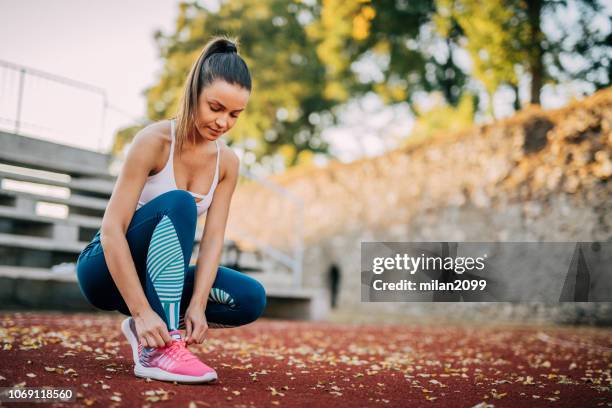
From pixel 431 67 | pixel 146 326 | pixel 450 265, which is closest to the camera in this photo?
pixel 146 326

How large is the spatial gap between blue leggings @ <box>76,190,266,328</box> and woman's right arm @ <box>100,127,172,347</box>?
65mm

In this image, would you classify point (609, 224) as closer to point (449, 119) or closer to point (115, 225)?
point (115, 225)

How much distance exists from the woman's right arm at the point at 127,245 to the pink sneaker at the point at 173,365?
0.04 m

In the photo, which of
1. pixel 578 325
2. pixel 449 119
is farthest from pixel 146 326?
pixel 449 119

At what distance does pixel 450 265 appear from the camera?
8602 mm

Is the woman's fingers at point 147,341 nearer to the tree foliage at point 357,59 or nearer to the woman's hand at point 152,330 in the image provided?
the woman's hand at point 152,330

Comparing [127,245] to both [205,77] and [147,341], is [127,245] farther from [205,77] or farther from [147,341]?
[205,77]

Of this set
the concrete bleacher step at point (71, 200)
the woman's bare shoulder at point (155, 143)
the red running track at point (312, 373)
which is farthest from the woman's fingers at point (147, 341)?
the concrete bleacher step at point (71, 200)

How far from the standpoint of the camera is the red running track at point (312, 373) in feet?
5.59

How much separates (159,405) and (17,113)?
720 cm

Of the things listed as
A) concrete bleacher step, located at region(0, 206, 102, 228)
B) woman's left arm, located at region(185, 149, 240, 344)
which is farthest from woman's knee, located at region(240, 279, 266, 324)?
concrete bleacher step, located at region(0, 206, 102, 228)

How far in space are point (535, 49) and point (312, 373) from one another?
10051 millimetres

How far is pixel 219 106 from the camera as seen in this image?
192 centimetres

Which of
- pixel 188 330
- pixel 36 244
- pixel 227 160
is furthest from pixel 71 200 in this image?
pixel 188 330
